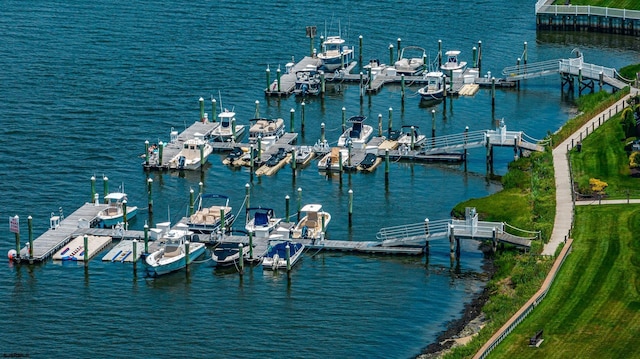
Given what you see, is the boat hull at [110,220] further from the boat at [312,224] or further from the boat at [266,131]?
the boat at [266,131]

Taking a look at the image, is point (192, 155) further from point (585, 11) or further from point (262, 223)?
point (585, 11)

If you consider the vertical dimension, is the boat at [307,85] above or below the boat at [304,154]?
above

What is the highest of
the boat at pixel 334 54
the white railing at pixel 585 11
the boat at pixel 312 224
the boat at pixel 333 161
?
the white railing at pixel 585 11

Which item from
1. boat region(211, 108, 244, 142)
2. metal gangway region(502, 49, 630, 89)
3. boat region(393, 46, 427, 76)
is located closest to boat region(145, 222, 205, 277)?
boat region(211, 108, 244, 142)

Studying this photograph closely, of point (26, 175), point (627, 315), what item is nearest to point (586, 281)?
point (627, 315)

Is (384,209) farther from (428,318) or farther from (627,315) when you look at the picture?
(627,315)

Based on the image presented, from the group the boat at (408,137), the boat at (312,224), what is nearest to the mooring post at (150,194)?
the boat at (312,224)

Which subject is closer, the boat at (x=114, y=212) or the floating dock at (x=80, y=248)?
the floating dock at (x=80, y=248)
